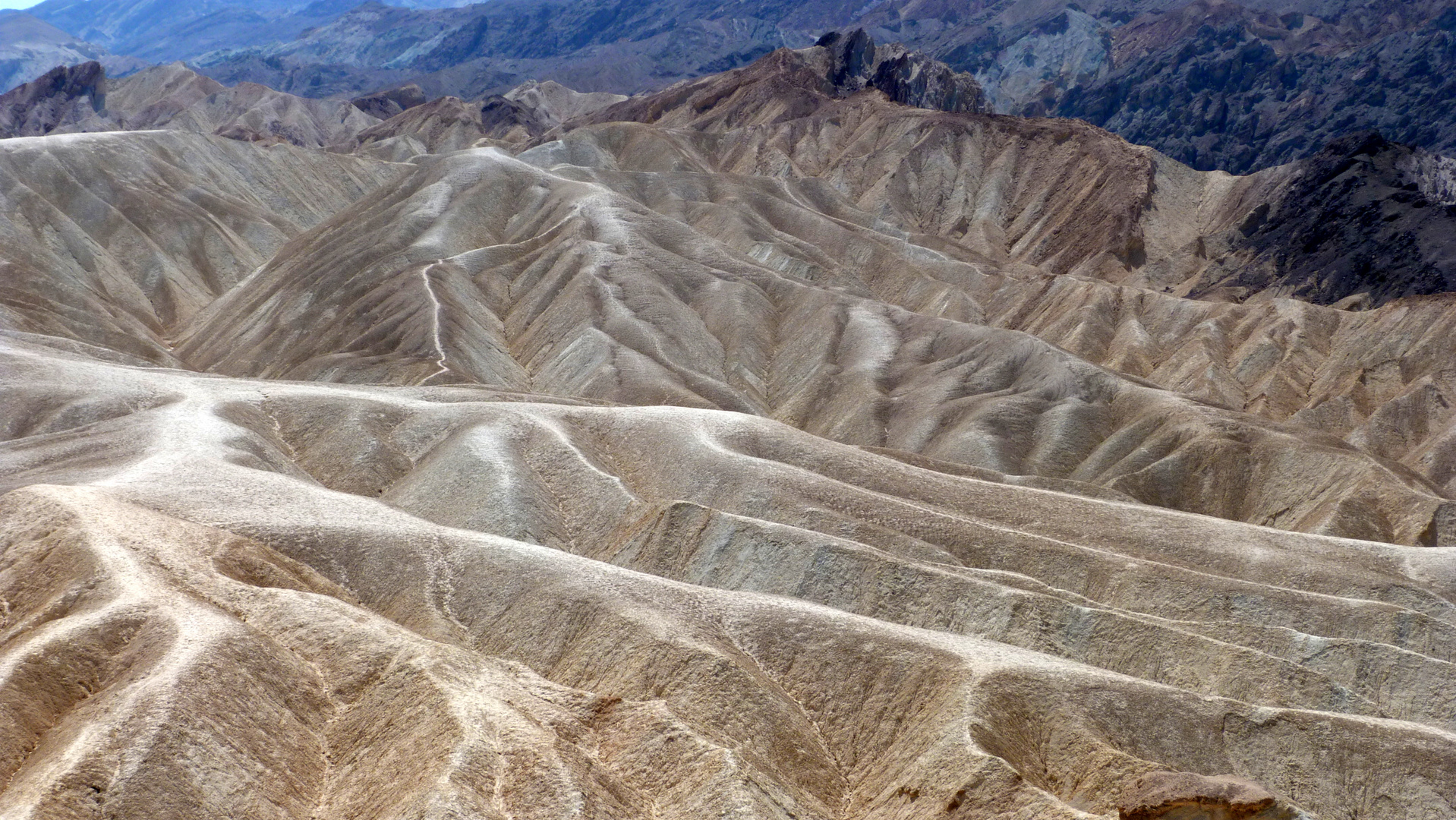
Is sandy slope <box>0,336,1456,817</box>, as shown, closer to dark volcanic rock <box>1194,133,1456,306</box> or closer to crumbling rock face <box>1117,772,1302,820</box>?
crumbling rock face <box>1117,772,1302,820</box>

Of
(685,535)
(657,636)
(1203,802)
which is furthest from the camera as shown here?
(685,535)

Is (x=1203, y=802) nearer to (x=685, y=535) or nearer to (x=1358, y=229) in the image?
(x=685, y=535)

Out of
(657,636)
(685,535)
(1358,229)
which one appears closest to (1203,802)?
(657,636)

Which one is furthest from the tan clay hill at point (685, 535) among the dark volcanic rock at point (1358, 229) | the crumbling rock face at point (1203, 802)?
the dark volcanic rock at point (1358, 229)

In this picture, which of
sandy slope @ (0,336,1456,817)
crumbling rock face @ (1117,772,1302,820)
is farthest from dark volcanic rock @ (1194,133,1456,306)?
crumbling rock face @ (1117,772,1302,820)

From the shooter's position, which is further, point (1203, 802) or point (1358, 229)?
point (1358, 229)

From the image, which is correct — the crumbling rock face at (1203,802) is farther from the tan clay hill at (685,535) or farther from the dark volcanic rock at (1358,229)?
the dark volcanic rock at (1358,229)
